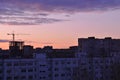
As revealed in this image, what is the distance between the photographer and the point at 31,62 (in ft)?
152

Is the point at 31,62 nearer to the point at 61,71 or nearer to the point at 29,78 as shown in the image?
the point at 29,78

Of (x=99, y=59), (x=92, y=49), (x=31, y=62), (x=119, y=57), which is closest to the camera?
(x=31, y=62)

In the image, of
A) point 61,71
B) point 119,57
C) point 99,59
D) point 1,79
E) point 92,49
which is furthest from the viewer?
point 92,49

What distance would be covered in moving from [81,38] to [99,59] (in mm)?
21704

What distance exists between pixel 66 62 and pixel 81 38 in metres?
26.5

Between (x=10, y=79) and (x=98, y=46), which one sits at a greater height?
(x=98, y=46)

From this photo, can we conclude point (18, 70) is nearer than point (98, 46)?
Yes

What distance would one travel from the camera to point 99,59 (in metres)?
55.6

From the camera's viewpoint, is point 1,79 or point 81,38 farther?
point 81,38

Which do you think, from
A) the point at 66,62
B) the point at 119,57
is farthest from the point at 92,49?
the point at 66,62

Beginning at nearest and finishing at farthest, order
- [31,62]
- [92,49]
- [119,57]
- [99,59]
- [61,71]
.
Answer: [31,62] < [61,71] < [99,59] < [119,57] < [92,49]

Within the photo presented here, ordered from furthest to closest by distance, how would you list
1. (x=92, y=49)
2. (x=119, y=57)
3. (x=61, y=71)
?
1. (x=92, y=49)
2. (x=119, y=57)
3. (x=61, y=71)

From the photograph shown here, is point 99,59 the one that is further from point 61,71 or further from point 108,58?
point 61,71

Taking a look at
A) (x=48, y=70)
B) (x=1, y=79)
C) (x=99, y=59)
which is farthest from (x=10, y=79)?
(x=99, y=59)
